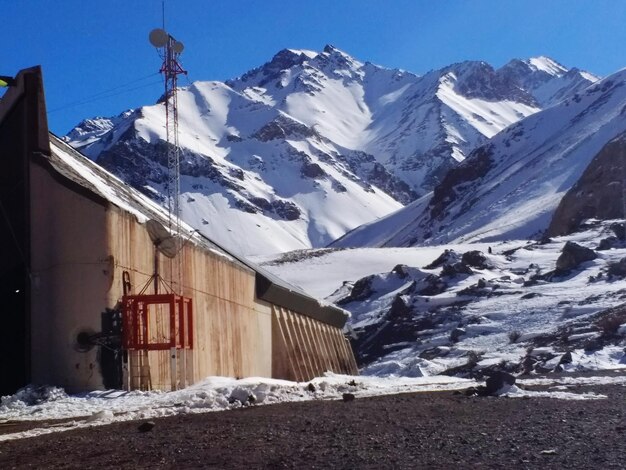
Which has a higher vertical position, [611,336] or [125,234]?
[125,234]

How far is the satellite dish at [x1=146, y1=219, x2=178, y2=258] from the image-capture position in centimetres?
2225

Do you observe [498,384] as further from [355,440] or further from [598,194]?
[598,194]

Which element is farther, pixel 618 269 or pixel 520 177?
pixel 520 177

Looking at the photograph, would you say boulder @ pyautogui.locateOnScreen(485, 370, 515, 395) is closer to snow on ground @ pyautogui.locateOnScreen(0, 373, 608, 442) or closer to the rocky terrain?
snow on ground @ pyautogui.locateOnScreen(0, 373, 608, 442)

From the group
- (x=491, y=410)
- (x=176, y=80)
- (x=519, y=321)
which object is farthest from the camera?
(x=519, y=321)

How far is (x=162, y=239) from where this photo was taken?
2266cm

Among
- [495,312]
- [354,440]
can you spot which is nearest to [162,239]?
[354,440]

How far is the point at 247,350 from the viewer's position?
1167 inches

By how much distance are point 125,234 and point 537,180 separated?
144 metres

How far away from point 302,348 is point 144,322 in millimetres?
16492

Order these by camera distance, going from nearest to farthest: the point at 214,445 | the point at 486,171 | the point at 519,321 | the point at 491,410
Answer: the point at 214,445, the point at 491,410, the point at 519,321, the point at 486,171

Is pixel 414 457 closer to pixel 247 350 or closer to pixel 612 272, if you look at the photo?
pixel 247 350

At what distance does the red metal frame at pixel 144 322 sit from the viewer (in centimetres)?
1969

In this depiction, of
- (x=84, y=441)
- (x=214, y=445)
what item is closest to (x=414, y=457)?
(x=214, y=445)
